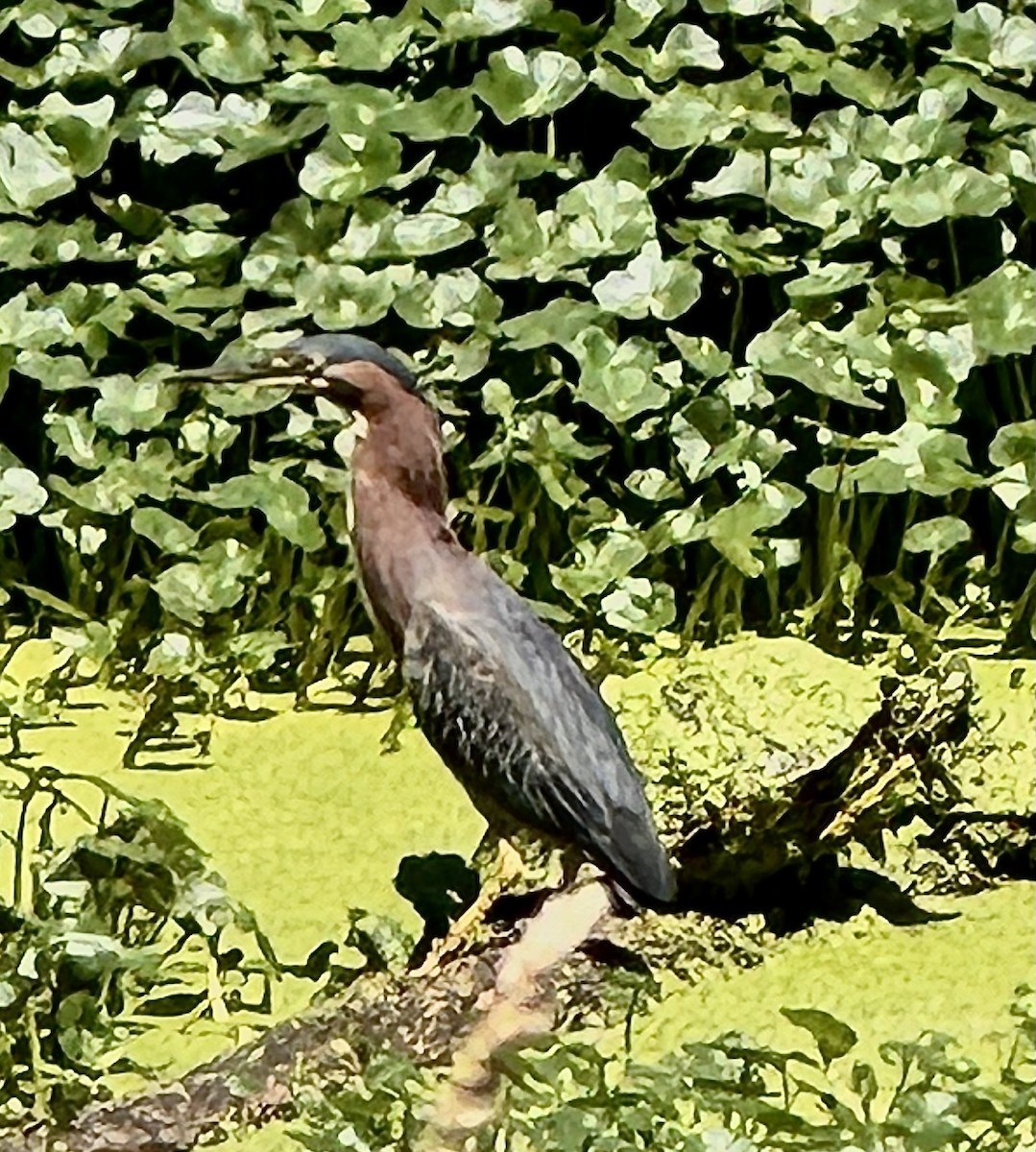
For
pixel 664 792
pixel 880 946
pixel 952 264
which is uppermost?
pixel 952 264

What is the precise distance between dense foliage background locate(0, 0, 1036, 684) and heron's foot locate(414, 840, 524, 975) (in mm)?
804

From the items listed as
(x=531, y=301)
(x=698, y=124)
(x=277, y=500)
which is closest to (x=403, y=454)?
(x=277, y=500)

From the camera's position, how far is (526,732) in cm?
216

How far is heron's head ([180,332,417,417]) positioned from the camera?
7.27 feet

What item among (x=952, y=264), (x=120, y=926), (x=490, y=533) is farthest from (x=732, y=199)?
(x=120, y=926)

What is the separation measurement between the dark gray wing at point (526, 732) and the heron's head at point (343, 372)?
0.60 ft

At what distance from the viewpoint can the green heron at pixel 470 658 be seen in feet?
7.03

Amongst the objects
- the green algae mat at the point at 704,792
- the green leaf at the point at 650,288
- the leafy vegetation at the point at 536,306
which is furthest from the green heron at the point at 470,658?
the green leaf at the point at 650,288

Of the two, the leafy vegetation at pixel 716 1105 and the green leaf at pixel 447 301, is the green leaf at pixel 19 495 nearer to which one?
the green leaf at pixel 447 301

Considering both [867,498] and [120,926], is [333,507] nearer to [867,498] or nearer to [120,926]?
[867,498]

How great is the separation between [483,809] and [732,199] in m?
1.29

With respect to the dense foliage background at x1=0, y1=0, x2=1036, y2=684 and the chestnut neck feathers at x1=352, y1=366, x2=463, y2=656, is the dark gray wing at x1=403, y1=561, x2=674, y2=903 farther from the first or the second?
the dense foliage background at x1=0, y1=0, x2=1036, y2=684

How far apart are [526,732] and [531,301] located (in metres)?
1.19

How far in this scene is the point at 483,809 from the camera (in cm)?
225
